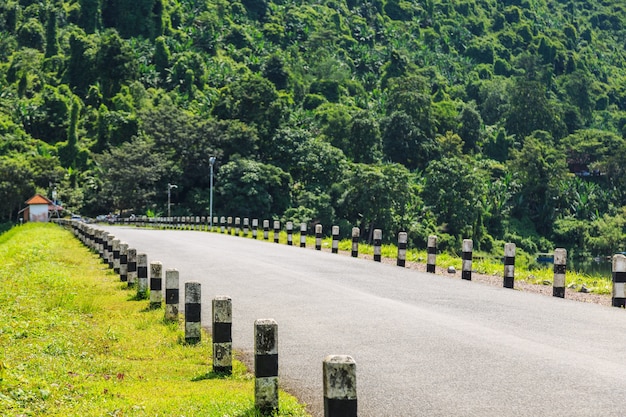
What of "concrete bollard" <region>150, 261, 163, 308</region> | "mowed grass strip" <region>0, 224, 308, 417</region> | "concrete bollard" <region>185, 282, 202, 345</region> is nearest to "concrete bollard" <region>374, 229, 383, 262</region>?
"mowed grass strip" <region>0, 224, 308, 417</region>

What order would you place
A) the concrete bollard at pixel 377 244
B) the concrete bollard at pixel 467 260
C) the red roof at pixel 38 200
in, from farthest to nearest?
the red roof at pixel 38 200 → the concrete bollard at pixel 377 244 → the concrete bollard at pixel 467 260

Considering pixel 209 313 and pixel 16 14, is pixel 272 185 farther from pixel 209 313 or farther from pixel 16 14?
pixel 16 14

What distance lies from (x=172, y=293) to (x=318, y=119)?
9869 cm

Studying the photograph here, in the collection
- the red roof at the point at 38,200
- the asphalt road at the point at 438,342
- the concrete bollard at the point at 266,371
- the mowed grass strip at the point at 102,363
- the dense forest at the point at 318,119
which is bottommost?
the mowed grass strip at the point at 102,363

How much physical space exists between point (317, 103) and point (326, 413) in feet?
417

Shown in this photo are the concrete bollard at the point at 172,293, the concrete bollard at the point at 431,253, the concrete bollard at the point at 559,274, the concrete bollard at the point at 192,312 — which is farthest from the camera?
the concrete bollard at the point at 431,253

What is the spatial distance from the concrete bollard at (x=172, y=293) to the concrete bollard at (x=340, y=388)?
18.2 ft

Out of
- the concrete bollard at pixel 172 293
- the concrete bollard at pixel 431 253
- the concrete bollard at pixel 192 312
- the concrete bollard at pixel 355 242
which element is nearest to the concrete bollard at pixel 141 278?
the concrete bollard at pixel 172 293

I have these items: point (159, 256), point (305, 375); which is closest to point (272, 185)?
point (159, 256)

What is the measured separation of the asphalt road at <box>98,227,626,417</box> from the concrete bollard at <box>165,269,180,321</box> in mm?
486

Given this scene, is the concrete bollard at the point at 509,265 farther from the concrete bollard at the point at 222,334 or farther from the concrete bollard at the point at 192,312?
the concrete bollard at the point at 222,334

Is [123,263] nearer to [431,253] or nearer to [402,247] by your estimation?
[431,253]

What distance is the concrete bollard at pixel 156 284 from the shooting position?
1104cm

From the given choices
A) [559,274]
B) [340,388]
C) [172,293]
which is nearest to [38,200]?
[559,274]
